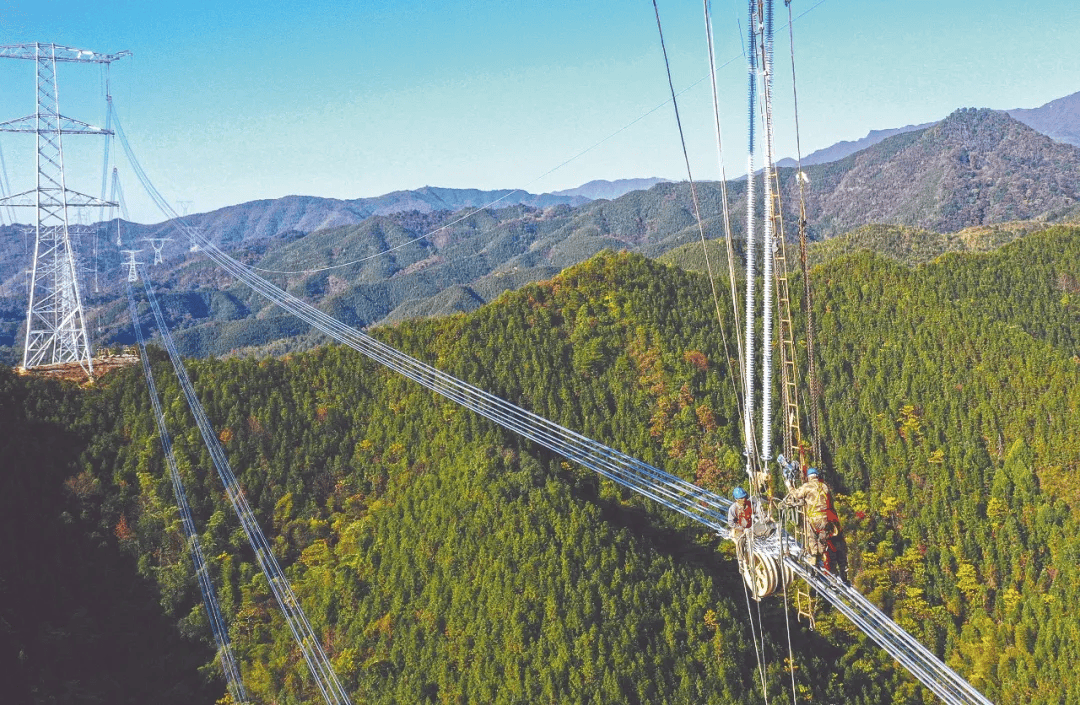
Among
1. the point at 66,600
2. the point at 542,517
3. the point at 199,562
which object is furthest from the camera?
the point at 542,517

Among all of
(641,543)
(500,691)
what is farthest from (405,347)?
(500,691)

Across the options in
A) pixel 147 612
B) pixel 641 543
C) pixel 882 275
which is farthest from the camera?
pixel 882 275

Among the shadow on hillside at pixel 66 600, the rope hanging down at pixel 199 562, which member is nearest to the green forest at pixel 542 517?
the shadow on hillside at pixel 66 600

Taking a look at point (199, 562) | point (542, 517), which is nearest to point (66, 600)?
point (199, 562)

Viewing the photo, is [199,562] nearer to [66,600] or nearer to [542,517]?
[66,600]

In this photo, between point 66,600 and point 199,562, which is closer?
point 66,600

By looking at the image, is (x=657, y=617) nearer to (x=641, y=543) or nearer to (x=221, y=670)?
(x=641, y=543)

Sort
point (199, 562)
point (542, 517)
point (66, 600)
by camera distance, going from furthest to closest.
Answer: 1. point (542, 517)
2. point (199, 562)
3. point (66, 600)
